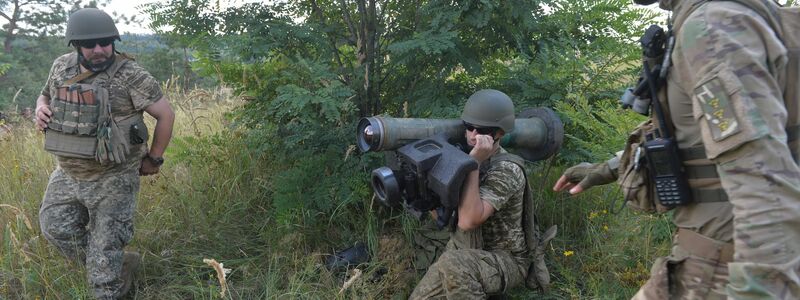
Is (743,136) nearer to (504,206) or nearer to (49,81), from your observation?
(504,206)

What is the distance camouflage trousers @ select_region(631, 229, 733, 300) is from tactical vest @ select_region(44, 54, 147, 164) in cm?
271

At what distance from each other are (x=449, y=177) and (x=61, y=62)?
243 centimetres

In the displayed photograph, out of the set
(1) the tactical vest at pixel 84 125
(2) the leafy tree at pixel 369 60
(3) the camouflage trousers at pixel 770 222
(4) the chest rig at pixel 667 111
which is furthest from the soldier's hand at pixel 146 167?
(3) the camouflage trousers at pixel 770 222

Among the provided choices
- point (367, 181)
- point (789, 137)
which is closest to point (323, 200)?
point (367, 181)

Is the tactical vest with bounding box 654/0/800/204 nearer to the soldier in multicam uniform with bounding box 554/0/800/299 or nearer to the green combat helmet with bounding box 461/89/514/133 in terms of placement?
the soldier in multicam uniform with bounding box 554/0/800/299

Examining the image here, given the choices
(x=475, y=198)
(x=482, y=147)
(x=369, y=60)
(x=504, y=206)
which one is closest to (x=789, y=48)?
(x=482, y=147)

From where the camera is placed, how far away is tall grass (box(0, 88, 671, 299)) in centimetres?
314

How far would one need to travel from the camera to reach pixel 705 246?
1.49 metres

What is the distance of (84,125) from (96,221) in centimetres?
54

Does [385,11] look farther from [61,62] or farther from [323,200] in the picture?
[61,62]

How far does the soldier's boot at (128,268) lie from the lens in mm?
3314

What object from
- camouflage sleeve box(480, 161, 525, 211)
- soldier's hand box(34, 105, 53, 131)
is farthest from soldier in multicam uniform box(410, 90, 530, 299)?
soldier's hand box(34, 105, 53, 131)

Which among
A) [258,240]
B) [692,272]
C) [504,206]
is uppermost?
[692,272]

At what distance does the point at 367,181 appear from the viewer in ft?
11.3
